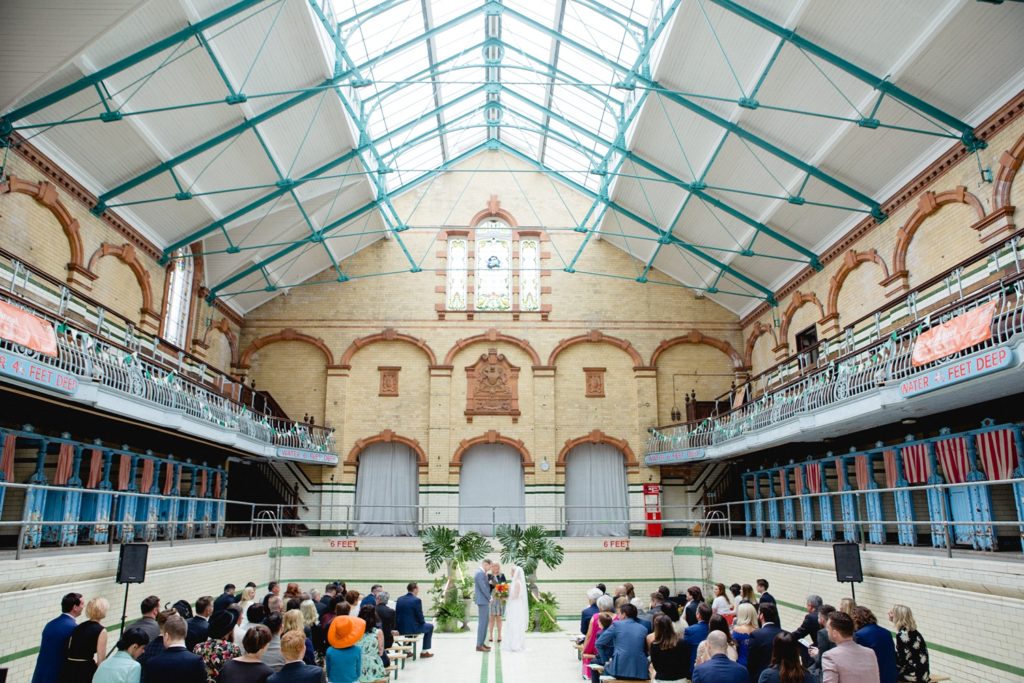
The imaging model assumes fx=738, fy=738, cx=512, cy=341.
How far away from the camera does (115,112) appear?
44.9 feet

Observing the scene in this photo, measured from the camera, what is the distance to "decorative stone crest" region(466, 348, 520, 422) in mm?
24969

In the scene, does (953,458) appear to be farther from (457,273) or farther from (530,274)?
(457,273)

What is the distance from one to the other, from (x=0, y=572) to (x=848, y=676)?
29.7ft

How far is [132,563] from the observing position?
33.1 feet

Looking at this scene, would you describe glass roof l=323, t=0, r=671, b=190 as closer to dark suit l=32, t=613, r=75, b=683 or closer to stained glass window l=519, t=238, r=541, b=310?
stained glass window l=519, t=238, r=541, b=310

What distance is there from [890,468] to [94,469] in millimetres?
16694

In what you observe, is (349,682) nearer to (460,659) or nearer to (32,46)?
(460,659)

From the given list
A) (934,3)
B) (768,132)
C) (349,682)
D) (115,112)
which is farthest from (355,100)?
(349,682)

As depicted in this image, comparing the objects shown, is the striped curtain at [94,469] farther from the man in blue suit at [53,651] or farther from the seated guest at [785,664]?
the seated guest at [785,664]

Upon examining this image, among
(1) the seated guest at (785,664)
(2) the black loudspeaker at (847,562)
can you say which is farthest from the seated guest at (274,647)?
(2) the black loudspeaker at (847,562)

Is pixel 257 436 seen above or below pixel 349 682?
above

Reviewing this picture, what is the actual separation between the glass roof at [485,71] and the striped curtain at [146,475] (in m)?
9.16

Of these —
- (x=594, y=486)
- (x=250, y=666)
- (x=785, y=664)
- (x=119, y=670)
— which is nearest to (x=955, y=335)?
(x=785, y=664)

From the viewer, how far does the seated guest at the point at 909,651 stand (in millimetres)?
7270
